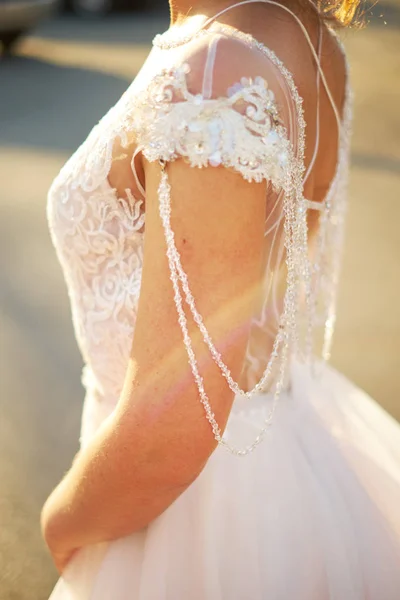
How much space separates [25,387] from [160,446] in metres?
2.24

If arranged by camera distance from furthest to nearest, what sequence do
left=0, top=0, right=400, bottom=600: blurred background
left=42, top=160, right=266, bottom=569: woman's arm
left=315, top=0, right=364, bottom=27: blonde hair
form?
left=0, top=0, right=400, bottom=600: blurred background → left=315, top=0, right=364, bottom=27: blonde hair → left=42, top=160, right=266, bottom=569: woman's arm

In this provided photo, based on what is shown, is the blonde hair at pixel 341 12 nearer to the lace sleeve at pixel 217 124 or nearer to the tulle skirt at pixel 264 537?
the lace sleeve at pixel 217 124

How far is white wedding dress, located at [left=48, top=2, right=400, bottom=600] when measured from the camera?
0.90 meters

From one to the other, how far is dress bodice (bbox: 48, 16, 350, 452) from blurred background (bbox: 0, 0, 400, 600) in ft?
1.84

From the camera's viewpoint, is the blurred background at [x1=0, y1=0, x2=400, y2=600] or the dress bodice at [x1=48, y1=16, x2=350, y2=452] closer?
the dress bodice at [x1=48, y1=16, x2=350, y2=452]

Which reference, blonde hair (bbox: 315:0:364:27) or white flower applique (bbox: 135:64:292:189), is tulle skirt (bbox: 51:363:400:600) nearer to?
white flower applique (bbox: 135:64:292:189)

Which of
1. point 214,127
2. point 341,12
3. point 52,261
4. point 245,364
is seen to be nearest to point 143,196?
point 214,127

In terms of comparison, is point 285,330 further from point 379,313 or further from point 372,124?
point 372,124

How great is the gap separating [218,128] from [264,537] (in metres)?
0.70

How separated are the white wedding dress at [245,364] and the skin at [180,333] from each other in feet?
0.07

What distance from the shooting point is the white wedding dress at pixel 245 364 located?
898 mm

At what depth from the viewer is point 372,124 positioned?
624 cm

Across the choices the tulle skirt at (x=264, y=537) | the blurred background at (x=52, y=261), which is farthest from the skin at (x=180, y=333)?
the blurred background at (x=52, y=261)

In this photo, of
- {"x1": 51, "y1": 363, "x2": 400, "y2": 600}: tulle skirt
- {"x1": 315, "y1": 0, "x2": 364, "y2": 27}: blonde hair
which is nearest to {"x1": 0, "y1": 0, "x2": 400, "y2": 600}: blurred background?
{"x1": 315, "y1": 0, "x2": 364, "y2": 27}: blonde hair
